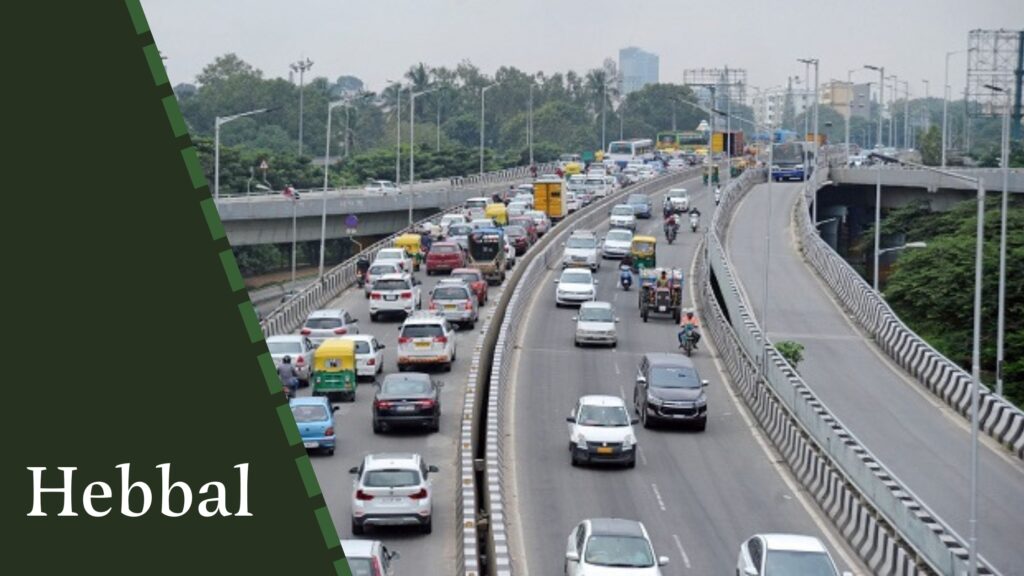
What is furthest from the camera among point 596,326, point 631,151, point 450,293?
point 631,151

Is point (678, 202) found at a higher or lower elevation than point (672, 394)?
higher

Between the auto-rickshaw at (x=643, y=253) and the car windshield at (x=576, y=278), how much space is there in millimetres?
9500

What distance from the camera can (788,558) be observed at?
2598cm

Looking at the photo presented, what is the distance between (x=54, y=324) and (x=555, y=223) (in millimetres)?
89760

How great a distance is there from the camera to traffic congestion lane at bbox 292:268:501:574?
30.5 meters

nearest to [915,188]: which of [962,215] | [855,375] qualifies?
[962,215]

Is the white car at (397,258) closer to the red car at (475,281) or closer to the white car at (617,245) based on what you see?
the red car at (475,281)

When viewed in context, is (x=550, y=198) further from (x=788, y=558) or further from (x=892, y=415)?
(x=788, y=558)

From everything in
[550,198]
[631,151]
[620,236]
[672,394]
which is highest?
[631,151]

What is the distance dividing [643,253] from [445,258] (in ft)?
29.3

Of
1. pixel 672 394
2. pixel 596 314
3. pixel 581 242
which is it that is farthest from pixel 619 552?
pixel 581 242

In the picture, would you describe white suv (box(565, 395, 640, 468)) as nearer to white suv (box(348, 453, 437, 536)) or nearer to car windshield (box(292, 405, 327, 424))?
car windshield (box(292, 405, 327, 424))

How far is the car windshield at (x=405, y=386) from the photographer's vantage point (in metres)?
41.0

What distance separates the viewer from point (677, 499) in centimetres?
3566
